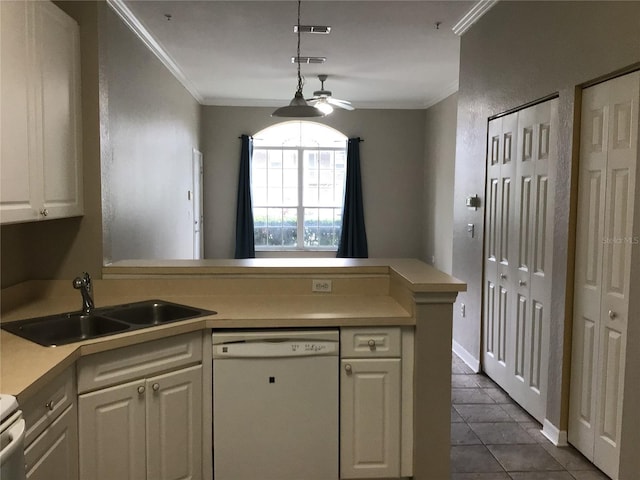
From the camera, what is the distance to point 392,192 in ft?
27.2

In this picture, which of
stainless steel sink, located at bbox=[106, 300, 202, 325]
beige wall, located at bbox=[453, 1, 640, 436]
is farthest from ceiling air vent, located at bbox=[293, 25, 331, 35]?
stainless steel sink, located at bbox=[106, 300, 202, 325]

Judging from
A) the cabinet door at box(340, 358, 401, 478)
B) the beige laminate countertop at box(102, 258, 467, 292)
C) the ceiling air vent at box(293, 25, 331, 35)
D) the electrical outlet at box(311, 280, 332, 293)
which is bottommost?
the cabinet door at box(340, 358, 401, 478)

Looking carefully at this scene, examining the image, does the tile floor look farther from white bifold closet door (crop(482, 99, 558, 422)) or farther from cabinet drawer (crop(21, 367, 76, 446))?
cabinet drawer (crop(21, 367, 76, 446))

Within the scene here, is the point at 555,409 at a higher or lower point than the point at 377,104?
lower

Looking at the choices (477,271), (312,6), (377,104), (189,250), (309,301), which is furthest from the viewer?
(377,104)

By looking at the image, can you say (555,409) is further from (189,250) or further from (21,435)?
(189,250)

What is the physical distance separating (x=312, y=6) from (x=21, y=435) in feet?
11.3

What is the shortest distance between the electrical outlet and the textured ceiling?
2137mm

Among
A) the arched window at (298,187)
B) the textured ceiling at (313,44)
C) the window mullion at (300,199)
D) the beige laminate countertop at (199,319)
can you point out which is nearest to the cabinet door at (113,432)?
the beige laminate countertop at (199,319)

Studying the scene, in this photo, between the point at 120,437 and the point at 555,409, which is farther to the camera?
the point at 555,409

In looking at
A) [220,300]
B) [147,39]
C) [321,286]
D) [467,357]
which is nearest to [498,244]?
[467,357]

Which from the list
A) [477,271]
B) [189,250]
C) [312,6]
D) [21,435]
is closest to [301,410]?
[21,435]

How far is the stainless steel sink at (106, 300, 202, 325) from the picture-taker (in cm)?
254

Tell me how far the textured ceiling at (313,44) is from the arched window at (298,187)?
1.14 metres
